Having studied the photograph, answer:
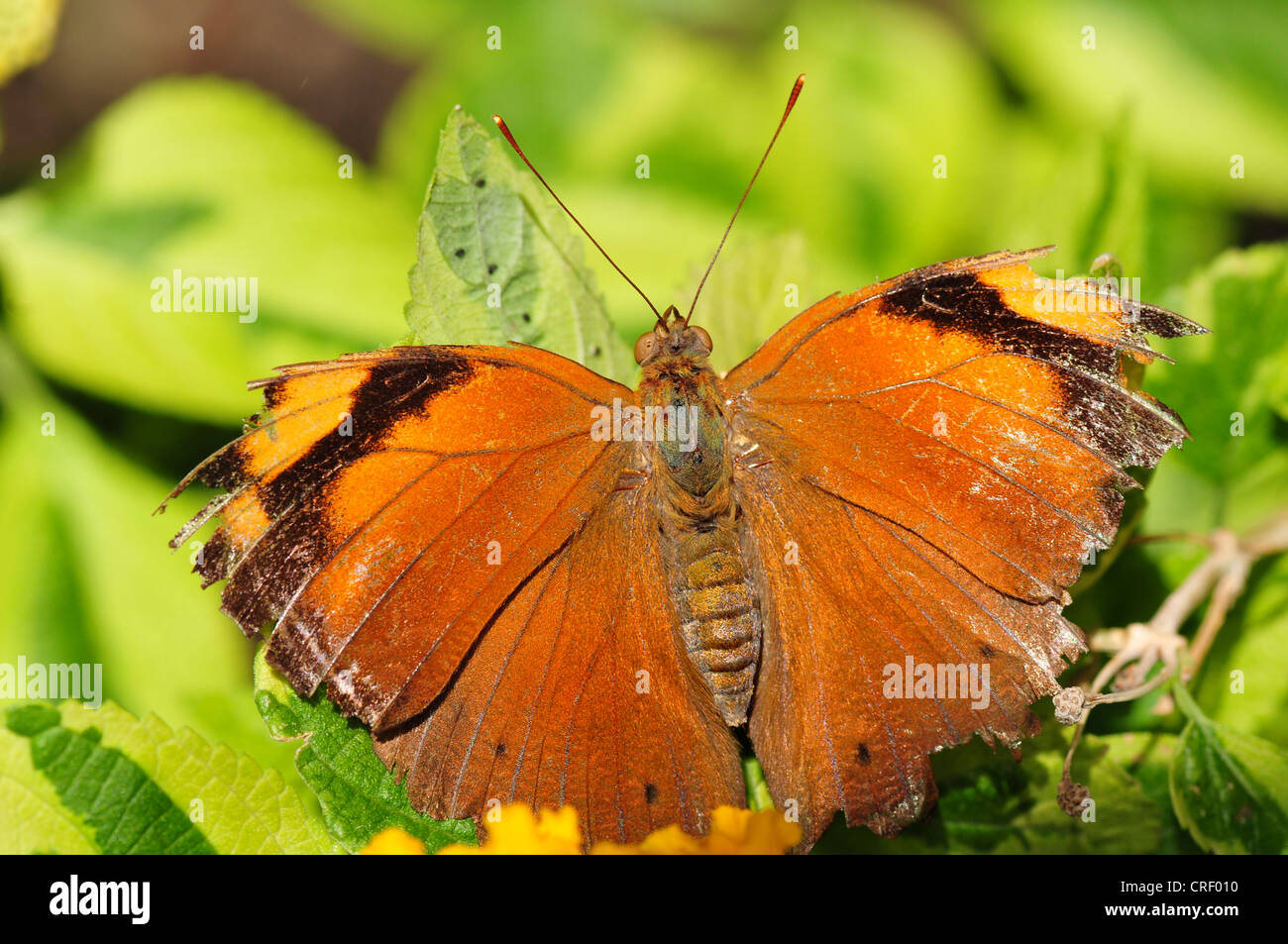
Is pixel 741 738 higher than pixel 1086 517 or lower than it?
lower

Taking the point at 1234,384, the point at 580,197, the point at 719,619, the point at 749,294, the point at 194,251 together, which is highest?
the point at 580,197

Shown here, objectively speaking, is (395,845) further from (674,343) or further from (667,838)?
(674,343)

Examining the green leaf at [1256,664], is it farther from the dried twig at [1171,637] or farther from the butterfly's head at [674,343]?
the butterfly's head at [674,343]

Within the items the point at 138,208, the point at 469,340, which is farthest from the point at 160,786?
the point at 138,208

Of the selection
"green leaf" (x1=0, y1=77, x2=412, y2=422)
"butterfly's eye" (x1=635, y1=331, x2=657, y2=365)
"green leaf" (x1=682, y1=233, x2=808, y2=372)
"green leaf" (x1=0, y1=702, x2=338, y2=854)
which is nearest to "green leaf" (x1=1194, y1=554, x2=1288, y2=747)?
"green leaf" (x1=682, y1=233, x2=808, y2=372)

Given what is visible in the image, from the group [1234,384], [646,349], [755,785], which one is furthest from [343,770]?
[1234,384]

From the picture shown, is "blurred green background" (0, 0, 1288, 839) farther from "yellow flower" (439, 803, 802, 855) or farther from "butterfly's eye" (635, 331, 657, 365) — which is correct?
"yellow flower" (439, 803, 802, 855)
